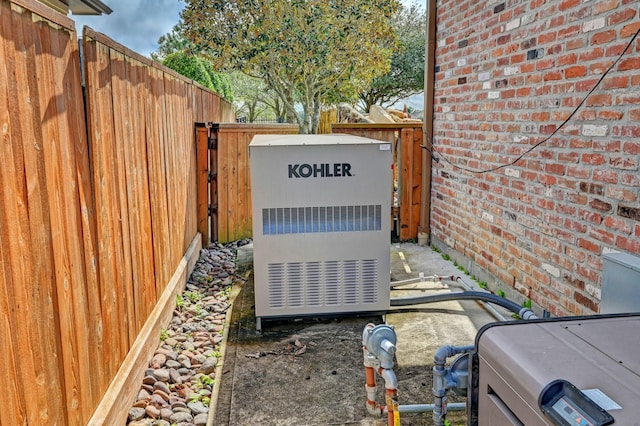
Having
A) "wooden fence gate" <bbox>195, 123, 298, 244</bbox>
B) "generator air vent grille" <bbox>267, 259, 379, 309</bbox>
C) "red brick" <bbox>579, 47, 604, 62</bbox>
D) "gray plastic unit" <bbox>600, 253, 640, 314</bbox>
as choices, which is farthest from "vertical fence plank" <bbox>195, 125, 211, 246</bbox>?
"gray plastic unit" <bbox>600, 253, 640, 314</bbox>

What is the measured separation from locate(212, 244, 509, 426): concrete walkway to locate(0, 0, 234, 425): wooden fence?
Result: 613 millimetres

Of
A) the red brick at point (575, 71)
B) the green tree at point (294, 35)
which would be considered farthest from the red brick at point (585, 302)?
the green tree at point (294, 35)

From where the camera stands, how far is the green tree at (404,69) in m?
19.2

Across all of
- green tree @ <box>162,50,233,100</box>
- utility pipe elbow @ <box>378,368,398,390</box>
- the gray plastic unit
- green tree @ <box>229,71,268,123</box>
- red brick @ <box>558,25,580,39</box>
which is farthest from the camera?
green tree @ <box>229,71,268,123</box>

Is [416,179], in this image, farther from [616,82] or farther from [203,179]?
[616,82]

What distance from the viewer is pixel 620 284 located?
1951 mm

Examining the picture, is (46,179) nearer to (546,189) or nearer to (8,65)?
(8,65)

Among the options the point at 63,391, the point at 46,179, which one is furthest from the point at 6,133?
the point at 63,391

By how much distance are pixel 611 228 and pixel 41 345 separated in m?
2.97

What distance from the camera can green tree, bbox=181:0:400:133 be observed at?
1057 cm

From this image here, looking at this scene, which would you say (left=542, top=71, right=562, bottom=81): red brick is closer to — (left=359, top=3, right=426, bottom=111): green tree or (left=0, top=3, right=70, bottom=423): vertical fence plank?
(left=0, top=3, right=70, bottom=423): vertical fence plank

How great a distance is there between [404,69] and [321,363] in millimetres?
17387

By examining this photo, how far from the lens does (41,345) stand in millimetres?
1782

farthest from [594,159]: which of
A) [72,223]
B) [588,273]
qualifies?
[72,223]
